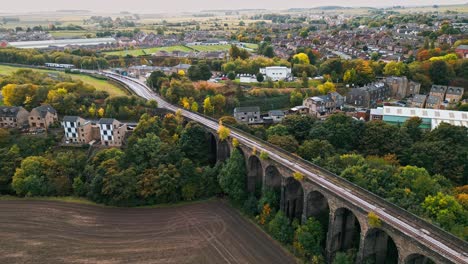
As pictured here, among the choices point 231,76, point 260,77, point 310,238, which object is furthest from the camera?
point 231,76

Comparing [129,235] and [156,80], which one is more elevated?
[156,80]

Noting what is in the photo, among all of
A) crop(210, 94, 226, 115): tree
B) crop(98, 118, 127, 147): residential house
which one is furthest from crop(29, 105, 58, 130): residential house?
crop(210, 94, 226, 115): tree

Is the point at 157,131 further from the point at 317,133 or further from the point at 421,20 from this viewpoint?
the point at 421,20

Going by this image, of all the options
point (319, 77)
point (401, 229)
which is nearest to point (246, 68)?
point (319, 77)

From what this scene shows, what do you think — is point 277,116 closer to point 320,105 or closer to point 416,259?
point 320,105

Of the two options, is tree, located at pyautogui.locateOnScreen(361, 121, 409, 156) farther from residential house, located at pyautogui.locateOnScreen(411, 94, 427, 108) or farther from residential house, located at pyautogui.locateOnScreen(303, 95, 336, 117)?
residential house, located at pyautogui.locateOnScreen(411, 94, 427, 108)

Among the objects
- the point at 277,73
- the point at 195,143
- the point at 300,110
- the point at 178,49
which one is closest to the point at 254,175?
the point at 195,143
